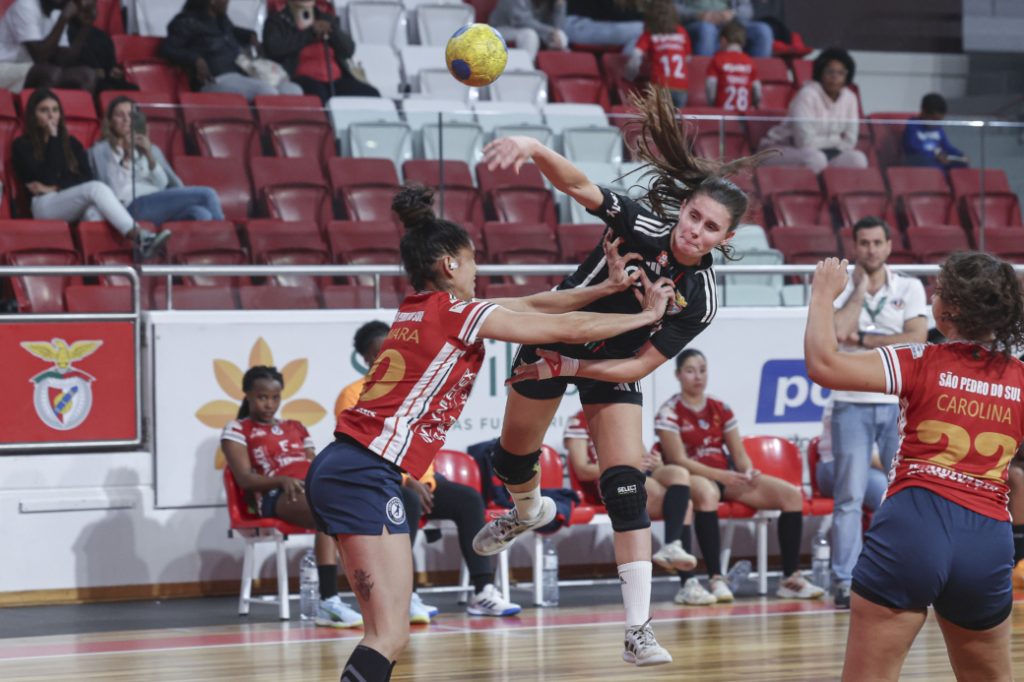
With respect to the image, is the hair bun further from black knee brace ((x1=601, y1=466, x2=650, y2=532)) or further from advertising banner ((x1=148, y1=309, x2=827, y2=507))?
advertising banner ((x1=148, y1=309, x2=827, y2=507))

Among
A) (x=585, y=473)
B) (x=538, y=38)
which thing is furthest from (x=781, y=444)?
(x=538, y=38)

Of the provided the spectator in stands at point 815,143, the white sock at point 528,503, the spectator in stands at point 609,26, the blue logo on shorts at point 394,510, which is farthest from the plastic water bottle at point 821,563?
the spectator in stands at point 609,26

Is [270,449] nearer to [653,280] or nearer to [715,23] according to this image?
[653,280]

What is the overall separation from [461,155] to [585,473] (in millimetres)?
2350

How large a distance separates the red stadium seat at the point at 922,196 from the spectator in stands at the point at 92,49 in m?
6.19

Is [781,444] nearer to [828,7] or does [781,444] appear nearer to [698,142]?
[698,142]

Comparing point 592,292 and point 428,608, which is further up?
point 592,292

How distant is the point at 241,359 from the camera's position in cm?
923

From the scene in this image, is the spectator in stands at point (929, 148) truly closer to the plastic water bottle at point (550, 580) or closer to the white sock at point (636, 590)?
the plastic water bottle at point (550, 580)

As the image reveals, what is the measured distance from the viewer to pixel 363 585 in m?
4.30

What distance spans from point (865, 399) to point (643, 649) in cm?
365

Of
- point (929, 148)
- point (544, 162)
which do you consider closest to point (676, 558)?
point (544, 162)

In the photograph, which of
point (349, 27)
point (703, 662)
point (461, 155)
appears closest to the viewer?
point (703, 662)

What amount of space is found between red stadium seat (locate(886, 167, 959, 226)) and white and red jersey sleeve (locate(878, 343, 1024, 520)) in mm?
6641
